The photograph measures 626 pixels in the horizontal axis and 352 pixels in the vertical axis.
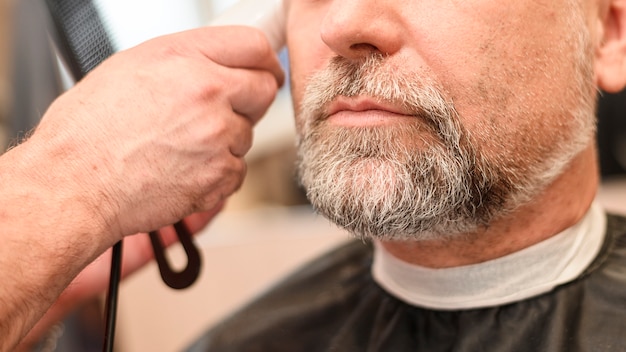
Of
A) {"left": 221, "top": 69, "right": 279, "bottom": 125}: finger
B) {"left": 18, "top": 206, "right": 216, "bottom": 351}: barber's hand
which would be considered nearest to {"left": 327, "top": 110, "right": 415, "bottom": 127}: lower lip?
{"left": 221, "top": 69, "right": 279, "bottom": 125}: finger

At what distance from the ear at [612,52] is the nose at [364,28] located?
46cm

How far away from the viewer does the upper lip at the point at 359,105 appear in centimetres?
108

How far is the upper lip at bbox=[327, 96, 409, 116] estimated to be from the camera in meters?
1.08

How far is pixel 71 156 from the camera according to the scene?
42.4 inches

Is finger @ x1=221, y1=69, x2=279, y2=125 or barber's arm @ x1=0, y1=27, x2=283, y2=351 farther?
finger @ x1=221, y1=69, x2=279, y2=125

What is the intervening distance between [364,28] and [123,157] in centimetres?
44

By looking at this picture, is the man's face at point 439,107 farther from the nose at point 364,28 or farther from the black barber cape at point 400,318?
the black barber cape at point 400,318

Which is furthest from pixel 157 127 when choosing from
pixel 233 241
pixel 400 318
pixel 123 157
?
pixel 233 241

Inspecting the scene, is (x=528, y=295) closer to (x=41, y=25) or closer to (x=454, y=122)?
(x=454, y=122)

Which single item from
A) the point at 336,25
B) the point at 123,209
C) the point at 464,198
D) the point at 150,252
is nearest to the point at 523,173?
the point at 464,198

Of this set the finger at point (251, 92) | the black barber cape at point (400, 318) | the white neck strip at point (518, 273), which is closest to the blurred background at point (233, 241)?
the black barber cape at point (400, 318)

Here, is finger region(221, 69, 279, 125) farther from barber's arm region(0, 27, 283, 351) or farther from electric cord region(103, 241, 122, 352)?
electric cord region(103, 241, 122, 352)

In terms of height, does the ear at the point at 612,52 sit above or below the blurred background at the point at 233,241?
above

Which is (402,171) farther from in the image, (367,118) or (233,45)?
(233,45)
